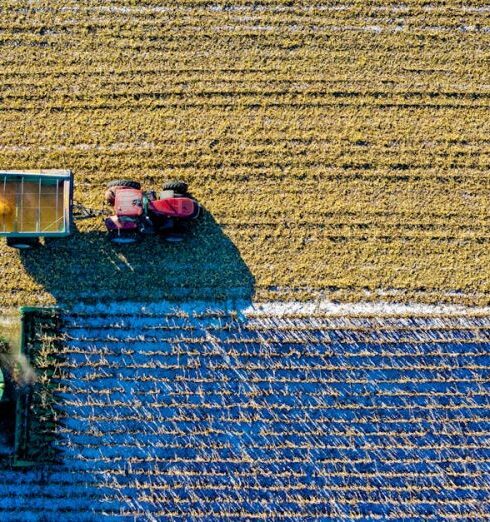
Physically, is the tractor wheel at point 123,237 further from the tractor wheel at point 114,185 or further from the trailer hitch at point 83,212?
the tractor wheel at point 114,185

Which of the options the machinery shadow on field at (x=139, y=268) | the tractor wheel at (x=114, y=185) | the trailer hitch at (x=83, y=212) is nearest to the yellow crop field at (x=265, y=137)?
the machinery shadow on field at (x=139, y=268)

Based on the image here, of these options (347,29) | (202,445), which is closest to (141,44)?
(347,29)

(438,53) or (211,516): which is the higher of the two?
(438,53)

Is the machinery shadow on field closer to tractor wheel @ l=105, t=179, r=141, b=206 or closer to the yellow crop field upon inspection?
the yellow crop field

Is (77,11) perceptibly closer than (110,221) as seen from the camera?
No

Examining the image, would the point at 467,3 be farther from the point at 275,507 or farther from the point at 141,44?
the point at 275,507

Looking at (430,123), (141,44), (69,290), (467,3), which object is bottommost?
(69,290)
